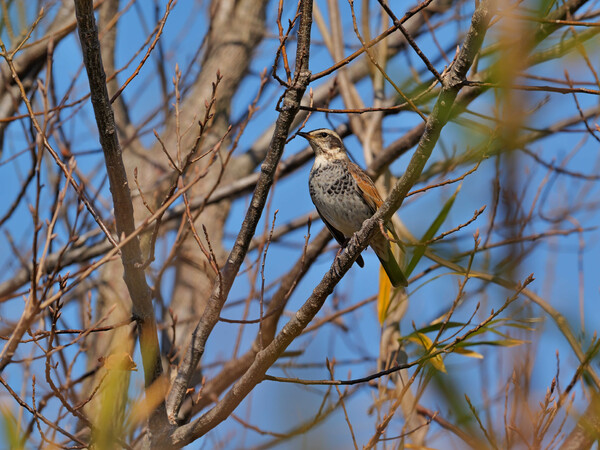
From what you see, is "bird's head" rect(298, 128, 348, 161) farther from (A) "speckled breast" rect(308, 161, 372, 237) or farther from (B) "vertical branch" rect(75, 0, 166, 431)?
(B) "vertical branch" rect(75, 0, 166, 431)

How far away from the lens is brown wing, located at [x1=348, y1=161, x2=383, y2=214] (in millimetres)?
4988

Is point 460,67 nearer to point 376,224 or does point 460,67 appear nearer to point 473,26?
point 473,26

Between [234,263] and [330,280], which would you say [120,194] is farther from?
[330,280]

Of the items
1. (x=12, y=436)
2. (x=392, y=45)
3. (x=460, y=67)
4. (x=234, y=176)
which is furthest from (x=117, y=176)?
(x=392, y=45)

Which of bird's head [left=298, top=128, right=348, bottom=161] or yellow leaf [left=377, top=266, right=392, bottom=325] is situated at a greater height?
bird's head [left=298, top=128, right=348, bottom=161]

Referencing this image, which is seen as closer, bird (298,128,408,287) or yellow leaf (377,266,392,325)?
yellow leaf (377,266,392,325)

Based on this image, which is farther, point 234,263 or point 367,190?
point 367,190

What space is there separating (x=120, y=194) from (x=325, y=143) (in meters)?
2.91

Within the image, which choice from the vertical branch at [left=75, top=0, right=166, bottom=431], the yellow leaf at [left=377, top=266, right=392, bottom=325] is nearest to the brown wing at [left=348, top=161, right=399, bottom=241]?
the yellow leaf at [left=377, top=266, right=392, bottom=325]

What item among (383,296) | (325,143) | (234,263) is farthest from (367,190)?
(234,263)

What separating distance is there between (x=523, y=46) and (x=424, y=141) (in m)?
1.92

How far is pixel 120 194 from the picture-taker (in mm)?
2898

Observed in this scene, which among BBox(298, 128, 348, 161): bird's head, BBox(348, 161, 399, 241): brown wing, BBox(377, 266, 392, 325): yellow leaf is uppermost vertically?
BBox(298, 128, 348, 161): bird's head

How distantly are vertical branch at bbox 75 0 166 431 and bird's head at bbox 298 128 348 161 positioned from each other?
2747mm
